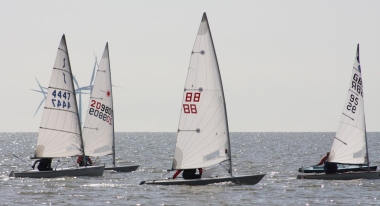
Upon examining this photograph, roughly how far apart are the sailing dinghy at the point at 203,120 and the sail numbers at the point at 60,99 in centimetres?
980

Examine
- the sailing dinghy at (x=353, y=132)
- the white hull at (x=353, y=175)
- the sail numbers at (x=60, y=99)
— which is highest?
the sail numbers at (x=60, y=99)

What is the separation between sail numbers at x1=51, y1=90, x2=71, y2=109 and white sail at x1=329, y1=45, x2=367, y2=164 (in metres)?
13.9

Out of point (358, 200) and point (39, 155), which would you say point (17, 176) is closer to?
point (39, 155)

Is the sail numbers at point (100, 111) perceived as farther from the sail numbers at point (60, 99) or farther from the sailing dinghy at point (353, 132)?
the sailing dinghy at point (353, 132)

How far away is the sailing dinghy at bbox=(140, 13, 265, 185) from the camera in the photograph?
32.8 metres

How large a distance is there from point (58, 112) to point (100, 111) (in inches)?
289

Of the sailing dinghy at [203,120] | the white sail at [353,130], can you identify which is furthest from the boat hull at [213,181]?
the white sail at [353,130]

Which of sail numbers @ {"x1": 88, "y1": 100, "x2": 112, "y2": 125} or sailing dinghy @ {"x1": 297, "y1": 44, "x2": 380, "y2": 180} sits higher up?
sail numbers @ {"x1": 88, "y1": 100, "x2": 112, "y2": 125}

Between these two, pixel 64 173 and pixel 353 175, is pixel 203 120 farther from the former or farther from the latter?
pixel 64 173

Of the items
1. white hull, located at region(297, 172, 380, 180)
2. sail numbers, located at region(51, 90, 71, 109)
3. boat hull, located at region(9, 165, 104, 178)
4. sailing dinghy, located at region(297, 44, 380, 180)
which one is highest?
sail numbers, located at region(51, 90, 71, 109)

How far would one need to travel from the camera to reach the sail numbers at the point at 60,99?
41.1 m

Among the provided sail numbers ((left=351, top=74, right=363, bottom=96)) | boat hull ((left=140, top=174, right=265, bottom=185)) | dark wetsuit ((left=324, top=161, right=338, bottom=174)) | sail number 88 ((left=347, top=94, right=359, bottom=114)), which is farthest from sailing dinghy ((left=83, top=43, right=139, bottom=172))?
sail numbers ((left=351, top=74, right=363, bottom=96))

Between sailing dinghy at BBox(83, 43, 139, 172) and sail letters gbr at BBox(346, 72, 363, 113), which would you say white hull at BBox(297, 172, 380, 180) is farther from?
sailing dinghy at BBox(83, 43, 139, 172)

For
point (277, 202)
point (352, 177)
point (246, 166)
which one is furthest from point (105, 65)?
point (277, 202)
